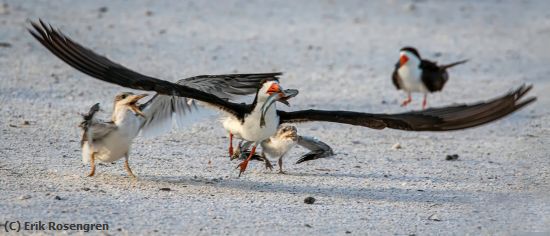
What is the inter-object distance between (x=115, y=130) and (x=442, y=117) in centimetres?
236

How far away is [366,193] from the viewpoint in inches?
296

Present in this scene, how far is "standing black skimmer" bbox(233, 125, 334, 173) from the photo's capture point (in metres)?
8.12

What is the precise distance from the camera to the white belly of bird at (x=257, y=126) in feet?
24.5

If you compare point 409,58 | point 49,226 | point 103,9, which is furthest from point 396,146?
point 103,9

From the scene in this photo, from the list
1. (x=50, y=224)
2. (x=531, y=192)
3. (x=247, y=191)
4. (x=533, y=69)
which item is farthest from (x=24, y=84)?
(x=533, y=69)

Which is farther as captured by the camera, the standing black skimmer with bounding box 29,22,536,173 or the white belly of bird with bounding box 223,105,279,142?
the white belly of bird with bounding box 223,105,279,142

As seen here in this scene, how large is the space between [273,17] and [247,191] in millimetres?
8817

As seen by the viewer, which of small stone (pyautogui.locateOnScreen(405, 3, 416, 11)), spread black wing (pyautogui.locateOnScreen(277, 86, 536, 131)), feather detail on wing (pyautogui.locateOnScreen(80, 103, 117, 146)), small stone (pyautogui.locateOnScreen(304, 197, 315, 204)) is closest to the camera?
spread black wing (pyautogui.locateOnScreen(277, 86, 536, 131))

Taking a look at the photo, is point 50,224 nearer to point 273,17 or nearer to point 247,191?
point 247,191

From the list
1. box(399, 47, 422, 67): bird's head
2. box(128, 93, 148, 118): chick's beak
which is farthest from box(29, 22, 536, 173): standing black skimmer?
box(399, 47, 422, 67): bird's head

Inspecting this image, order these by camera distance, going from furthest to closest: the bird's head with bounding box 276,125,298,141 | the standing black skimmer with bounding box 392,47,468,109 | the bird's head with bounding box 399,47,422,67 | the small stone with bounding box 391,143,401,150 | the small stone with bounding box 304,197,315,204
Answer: the bird's head with bounding box 399,47,422,67 → the standing black skimmer with bounding box 392,47,468,109 → the small stone with bounding box 391,143,401,150 → the bird's head with bounding box 276,125,298,141 → the small stone with bounding box 304,197,315,204

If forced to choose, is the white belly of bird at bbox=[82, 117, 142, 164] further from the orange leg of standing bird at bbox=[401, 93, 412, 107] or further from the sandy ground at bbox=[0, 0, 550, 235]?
the orange leg of standing bird at bbox=[401, 93, 412, 107]

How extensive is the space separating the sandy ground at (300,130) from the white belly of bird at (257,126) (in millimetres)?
388

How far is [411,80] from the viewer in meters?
11.7
